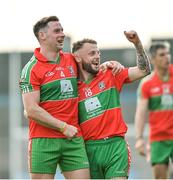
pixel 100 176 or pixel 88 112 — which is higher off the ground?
pixel 88 112

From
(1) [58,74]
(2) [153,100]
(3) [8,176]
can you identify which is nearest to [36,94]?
(1) [58,74]

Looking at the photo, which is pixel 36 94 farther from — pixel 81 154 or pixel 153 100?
pixel 153 100

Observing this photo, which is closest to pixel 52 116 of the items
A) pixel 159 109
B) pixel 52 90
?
pixel 52 90

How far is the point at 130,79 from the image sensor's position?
1016 cm

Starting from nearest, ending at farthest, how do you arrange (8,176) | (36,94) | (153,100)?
1. (36,94)
2. (153,100)
3. (8,176)

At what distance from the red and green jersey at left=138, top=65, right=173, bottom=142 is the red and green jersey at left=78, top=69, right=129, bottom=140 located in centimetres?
328

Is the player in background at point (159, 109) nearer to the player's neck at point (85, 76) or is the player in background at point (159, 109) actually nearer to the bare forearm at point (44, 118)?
the player's neck at point (85, 76)

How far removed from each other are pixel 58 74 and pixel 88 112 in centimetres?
50

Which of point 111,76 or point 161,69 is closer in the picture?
point 111,76

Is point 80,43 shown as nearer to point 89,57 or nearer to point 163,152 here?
point 89,57

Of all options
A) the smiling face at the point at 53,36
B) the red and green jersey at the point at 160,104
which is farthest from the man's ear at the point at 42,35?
the red and green jersey at the point at 160,104

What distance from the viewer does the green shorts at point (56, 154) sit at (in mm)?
9820

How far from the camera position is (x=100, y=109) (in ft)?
33.0

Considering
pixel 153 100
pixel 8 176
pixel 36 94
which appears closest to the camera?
pixel 36 94
